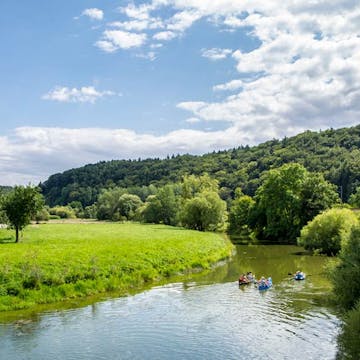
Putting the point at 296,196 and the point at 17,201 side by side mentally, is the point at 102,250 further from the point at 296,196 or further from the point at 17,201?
the point at 296,196

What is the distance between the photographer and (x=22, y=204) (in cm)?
4672

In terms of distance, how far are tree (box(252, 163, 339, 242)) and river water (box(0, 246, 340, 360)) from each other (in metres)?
48.7

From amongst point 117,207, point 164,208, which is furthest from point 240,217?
point 117,207

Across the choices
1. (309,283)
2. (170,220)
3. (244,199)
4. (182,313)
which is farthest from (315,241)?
(170,220)

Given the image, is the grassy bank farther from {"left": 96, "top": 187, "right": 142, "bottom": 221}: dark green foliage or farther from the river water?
{"left": 96, "top": 187, "right": 142, "bottom": 221}: dark green foliage

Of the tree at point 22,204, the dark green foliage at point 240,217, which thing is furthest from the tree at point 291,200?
the tree at point 22,204

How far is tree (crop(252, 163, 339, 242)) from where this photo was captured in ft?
278

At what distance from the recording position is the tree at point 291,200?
278 feet

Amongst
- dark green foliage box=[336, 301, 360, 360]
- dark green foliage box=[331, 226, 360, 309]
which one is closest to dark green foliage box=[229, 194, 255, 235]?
dark green foliage box=[331, 226, 360, 309]

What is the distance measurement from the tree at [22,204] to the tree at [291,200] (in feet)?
172

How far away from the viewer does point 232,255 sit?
62.8 m

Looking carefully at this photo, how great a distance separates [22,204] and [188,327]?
→ 28184mm

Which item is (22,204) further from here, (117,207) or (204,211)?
(117,207)

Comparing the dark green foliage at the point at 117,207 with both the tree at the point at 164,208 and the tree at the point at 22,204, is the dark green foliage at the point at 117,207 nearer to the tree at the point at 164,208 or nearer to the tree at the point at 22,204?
the tree at the point at 164,208
